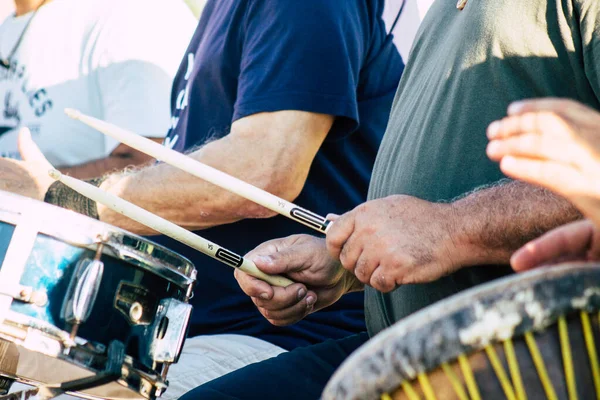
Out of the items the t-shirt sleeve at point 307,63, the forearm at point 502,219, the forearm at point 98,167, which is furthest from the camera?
the forearm at point 98,167

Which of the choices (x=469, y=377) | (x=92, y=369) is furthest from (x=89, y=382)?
(x=469, y=377)

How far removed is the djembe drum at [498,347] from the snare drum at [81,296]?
→ 2.16 ft

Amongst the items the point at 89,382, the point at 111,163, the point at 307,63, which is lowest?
the point at 89,382

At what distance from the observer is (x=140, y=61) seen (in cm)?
280

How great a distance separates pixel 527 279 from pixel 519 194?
53 centimetres

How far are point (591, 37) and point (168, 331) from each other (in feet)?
2.57

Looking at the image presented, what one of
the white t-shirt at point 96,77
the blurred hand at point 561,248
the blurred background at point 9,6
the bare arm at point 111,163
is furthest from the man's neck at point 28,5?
the blurred hand at point 561,248

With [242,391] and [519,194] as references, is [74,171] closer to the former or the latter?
[242,391]

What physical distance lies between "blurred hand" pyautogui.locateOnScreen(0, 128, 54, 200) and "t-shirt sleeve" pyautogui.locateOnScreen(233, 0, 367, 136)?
49 cm

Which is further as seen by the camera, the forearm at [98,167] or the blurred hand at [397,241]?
the forearm at [98,167]

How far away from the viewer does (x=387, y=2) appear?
2.08 m

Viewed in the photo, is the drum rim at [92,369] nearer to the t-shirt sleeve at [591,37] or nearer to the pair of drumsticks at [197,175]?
the pair of drumsticks at [197,175]

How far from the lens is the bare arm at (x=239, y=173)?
1916 mm

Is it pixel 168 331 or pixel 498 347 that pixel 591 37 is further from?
pixel 168 331
